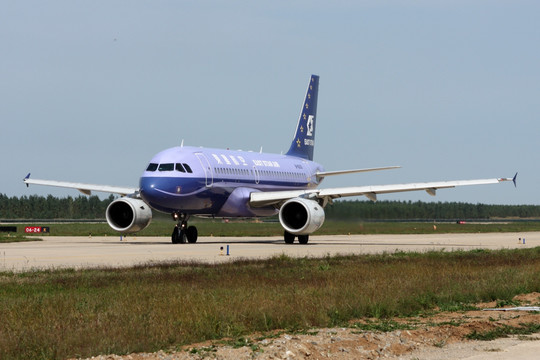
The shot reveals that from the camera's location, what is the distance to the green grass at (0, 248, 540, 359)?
1183 cm

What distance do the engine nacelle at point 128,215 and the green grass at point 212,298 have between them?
15.7 metres

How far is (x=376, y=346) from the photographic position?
1214 centimetres

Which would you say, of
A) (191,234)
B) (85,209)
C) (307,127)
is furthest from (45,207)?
(191,234)

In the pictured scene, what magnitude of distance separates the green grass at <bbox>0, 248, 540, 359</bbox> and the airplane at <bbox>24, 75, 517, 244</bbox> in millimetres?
12929

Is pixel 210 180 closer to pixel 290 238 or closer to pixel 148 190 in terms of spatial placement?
pixel 148 190

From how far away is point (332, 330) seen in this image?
520 inches

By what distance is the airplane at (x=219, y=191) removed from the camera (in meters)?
37.6

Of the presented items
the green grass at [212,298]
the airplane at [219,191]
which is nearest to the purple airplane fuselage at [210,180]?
the airplane at [219,191]

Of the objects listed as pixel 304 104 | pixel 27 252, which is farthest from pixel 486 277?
pixel 304 104

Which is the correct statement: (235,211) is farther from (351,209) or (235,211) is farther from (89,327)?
(89,327)

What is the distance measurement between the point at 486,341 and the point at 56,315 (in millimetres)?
6627

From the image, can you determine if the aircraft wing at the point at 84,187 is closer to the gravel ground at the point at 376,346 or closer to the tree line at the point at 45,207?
the gravel ground at the point at 376,346

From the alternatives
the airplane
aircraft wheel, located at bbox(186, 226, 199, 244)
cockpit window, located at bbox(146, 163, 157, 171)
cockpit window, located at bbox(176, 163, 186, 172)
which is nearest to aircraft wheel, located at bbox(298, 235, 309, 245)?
the airplane

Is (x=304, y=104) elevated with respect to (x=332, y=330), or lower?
elevated
